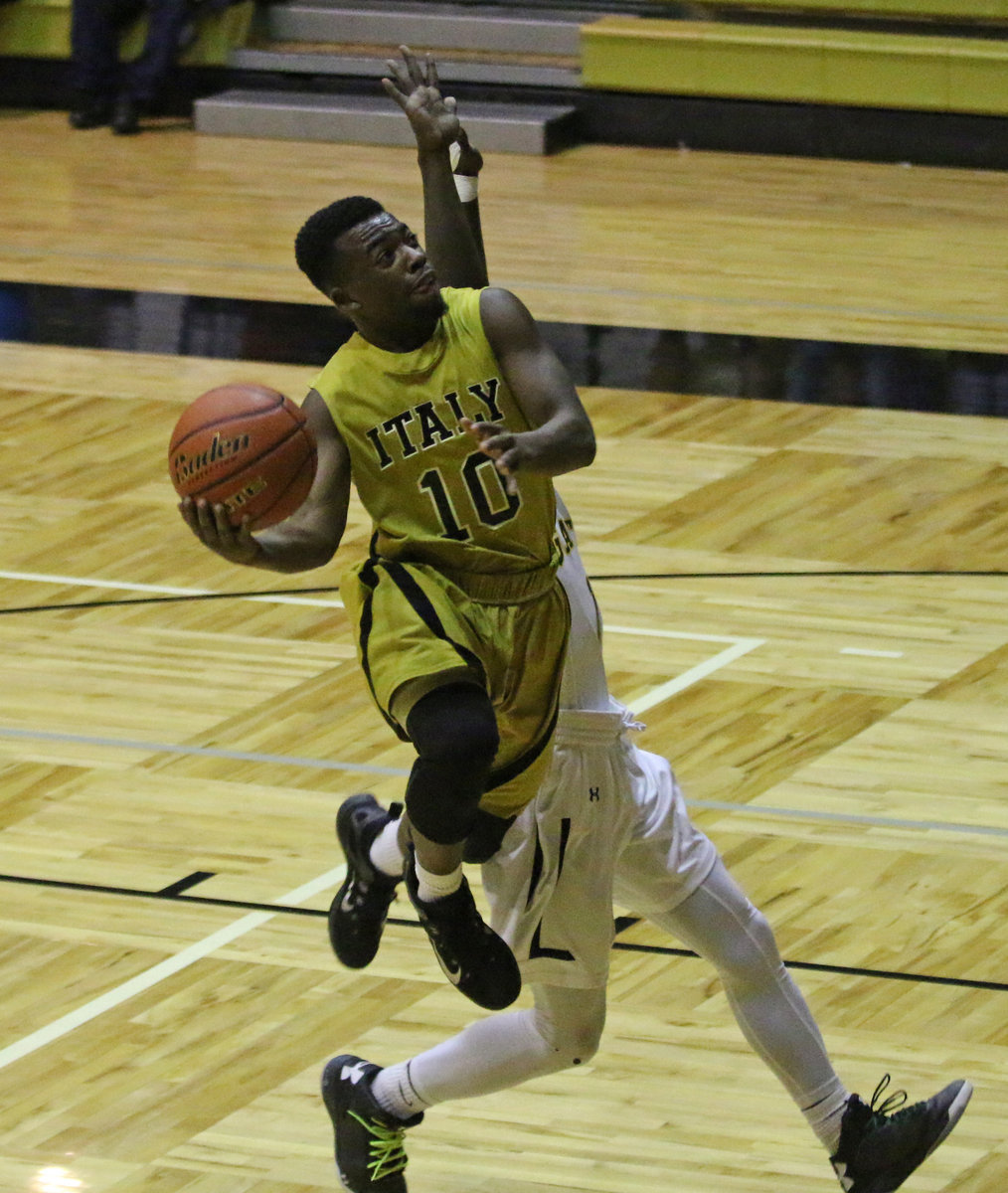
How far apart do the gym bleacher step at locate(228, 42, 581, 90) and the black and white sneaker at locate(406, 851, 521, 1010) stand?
30.2ft

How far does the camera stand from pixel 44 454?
278 inches

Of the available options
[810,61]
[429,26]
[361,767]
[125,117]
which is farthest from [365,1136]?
[429,26]

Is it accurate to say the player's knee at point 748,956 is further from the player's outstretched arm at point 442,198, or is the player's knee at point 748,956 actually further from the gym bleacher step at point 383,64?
the gym bleacher step at point 383,64

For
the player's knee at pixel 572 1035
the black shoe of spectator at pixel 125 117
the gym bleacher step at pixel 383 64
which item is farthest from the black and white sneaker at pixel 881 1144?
the black shoe of spectator at pixel 125 117

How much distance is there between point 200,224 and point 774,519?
4.70 metres

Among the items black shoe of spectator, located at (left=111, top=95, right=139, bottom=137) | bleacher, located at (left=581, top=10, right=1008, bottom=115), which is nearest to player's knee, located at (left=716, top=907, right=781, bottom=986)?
bleacher, located at (left=581, top=10, right=1008, bottom=115)

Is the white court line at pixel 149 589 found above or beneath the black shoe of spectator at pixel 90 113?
beneath

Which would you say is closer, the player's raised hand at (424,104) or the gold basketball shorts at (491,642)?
the gold basketball shorts at (491,642)

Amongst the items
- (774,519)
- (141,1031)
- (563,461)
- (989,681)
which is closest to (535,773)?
(563,461)

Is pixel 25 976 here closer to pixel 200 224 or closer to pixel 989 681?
pixel 989 681

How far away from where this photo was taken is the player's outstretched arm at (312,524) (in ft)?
9.18

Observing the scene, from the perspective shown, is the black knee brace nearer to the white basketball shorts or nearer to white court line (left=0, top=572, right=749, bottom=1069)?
the white basketball shorts

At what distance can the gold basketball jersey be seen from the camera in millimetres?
2889

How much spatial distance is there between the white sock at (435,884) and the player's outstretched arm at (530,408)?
54 centimetres
